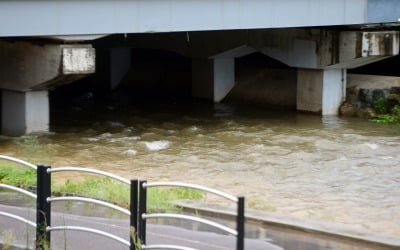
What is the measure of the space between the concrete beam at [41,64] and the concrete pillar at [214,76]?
29.6 ft

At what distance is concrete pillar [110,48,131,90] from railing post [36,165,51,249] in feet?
74.5

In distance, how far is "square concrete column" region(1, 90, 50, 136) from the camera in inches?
706

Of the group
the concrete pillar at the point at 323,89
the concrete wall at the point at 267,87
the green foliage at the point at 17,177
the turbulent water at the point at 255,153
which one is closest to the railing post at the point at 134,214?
the turbulent water at the point at 255,153

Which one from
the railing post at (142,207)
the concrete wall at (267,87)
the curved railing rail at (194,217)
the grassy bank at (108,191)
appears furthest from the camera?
the concrete wall at (267,87)

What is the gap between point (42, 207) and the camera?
23.4 feet

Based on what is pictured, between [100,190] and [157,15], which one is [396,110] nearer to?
[157,15]

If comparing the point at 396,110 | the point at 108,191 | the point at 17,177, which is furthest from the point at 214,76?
the point at 108,191

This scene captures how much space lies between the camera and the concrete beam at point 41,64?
1692 cm

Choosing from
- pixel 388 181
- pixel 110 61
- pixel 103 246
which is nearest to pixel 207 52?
pixel 110 61

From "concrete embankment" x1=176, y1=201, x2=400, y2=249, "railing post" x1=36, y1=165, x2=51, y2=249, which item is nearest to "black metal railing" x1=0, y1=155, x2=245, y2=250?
"railing post" x1=36, y1=165, x2=51, y2=249

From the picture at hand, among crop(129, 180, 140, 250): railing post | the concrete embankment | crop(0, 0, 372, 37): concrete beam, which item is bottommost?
the concrete embankment

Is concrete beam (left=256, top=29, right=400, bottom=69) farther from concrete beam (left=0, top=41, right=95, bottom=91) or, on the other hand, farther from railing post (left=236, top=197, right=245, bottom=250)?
railing post (left=236, top=197, right=245, bottom=250)

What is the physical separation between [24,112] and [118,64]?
1233cm

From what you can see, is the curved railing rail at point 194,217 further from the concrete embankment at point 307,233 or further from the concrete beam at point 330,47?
the concrete beam at point 330,47
